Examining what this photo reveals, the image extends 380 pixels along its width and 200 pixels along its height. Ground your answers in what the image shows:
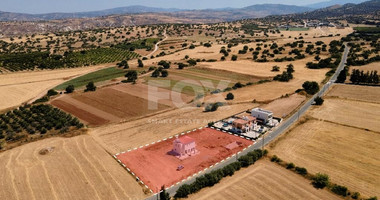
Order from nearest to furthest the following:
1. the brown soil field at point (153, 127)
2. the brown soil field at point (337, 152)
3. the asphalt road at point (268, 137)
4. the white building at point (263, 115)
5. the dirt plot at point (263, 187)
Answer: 1. the dirt plot at point (263, 187)
2. the brown soil field at point (337, 152)
3. the asphalt road at point (268, 137)
4. the brown soil field at point (153, 127)
5. the white building at point (263, 115)

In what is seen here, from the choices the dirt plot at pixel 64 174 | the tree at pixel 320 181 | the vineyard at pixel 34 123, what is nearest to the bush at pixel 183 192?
the dirt plot at pixel 64 174

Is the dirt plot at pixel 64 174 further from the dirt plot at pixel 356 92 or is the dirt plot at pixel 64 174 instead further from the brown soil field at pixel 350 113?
the dirt plot at pixel 356 92

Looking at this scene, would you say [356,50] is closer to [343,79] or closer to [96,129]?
[343,79]

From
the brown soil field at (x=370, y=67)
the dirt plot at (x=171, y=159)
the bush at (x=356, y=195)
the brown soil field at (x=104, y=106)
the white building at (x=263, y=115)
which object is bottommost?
the dirt plot at (x=171, y=159)

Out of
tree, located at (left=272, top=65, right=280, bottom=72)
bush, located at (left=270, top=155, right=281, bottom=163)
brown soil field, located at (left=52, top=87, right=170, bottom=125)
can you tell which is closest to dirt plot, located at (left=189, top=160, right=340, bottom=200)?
bush, located at (left=270, top=155, right=281, bottom=163)

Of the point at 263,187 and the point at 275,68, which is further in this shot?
the point at 275,68

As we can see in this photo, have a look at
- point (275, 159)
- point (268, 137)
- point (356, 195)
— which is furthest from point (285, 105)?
point (356, 195)

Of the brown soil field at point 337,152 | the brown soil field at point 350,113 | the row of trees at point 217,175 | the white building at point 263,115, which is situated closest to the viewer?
the row of trees at point 217,175

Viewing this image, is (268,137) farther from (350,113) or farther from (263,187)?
(350,113)
